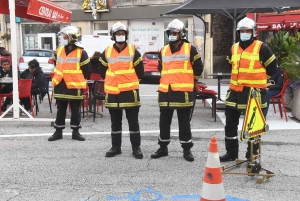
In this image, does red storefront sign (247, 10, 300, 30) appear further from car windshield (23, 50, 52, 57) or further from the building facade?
car windshield (23, 50, 52, 57)

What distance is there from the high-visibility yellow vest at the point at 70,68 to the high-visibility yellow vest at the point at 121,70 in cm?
125

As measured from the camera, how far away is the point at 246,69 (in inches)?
219

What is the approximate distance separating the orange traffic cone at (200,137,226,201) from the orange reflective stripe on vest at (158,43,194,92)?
203 cm

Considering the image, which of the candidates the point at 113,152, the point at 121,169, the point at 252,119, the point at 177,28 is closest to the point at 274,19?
the point at 177,28

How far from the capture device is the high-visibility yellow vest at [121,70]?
6129 mm

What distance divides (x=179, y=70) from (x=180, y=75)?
0.23ft

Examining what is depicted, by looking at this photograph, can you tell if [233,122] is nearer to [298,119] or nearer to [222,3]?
[298,119]

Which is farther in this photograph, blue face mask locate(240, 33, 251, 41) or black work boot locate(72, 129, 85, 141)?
black work boot locate(72, 129, 85, 141)

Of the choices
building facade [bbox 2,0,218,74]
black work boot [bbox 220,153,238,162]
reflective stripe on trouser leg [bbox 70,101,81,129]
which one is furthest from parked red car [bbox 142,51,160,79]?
black work boot [bbox 220,153,238,162]

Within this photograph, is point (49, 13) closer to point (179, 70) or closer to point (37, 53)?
point (179, 70)

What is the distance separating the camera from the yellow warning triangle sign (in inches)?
196

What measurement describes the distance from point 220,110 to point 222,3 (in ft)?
8.67

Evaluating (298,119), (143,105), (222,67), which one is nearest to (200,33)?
(143,105)

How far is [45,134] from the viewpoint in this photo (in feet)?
26.2
